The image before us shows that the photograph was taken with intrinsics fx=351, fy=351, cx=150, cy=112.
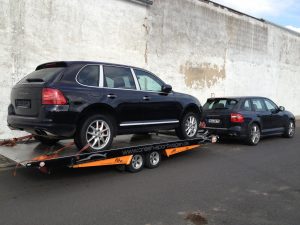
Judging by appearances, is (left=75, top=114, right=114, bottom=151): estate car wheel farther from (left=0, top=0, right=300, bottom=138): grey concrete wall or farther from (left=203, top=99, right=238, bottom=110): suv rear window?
(left=203, top=99, right=238, bottom=110): suv rear window

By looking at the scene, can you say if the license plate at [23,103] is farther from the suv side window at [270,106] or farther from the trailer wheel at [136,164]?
the suv side window at [270,106]

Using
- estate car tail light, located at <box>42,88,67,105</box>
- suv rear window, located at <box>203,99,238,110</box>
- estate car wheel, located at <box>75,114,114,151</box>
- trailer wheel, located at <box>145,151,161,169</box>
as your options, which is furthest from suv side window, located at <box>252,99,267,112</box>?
estate car tail light, located at <box>42,88,67,105</box>

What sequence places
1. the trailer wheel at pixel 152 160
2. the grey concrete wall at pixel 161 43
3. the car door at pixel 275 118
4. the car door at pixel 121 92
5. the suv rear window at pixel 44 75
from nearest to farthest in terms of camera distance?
the suv rear window at pixel 44 75
the car door at pixel 121 92
the trailer wheel at pixel 152 160
the grey concrete wall at pixel 161 43
the car door at pixel 275 118

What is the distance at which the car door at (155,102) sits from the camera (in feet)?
24.6

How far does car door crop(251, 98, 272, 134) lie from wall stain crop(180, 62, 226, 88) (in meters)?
4.51

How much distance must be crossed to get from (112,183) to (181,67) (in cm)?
997

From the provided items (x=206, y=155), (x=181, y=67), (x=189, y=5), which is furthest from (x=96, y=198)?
(x=189, y=5)

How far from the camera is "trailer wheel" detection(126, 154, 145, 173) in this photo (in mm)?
7141

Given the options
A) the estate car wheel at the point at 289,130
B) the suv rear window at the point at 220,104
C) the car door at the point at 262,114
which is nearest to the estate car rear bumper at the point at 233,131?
the suv rear window at the point at 220,104

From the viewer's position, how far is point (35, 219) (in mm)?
4688

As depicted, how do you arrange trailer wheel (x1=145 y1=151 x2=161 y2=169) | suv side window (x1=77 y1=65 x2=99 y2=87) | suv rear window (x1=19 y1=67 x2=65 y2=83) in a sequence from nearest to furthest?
1. suv rear window (x1=19 y1=67 x2=65 y2=83)
2. suv side window (x1=77 y1=65 x2=99 y2=87)
3. trailer wheel (x1=145 y1=151 x2=161 y2=169)

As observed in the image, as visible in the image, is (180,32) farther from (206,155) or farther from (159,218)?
(159,218)

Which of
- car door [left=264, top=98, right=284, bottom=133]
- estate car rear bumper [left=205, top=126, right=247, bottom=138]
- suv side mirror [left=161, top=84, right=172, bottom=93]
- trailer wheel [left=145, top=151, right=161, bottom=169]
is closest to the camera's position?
trailer wheel [left=145, top=151, right=161, bottom=169]

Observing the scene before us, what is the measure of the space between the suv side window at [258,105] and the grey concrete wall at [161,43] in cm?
426
